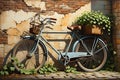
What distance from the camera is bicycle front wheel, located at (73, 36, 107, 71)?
7.29 metres

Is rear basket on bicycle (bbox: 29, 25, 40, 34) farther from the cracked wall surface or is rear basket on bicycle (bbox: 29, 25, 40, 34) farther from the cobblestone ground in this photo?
the cobblestone ground

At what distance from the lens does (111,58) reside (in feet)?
24.6

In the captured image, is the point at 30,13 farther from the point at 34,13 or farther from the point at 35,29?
the point at 35,29

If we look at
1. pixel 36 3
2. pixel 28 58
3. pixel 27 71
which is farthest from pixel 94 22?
pixel 27 71

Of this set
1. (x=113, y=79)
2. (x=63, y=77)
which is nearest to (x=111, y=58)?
(x=113, y=79)

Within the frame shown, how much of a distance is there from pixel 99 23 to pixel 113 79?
1467 mm

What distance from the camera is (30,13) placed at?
7277 mm

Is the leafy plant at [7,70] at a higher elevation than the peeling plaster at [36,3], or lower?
lower

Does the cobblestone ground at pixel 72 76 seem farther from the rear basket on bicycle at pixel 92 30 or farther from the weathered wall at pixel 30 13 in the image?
the rear basket on bicycle at pixel 92 30

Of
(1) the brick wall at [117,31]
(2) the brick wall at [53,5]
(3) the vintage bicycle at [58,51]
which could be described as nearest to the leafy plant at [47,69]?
(3) the vintage bicycle at [58,51]

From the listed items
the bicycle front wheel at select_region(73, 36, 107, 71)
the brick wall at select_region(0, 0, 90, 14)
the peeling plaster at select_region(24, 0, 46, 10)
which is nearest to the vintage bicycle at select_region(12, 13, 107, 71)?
the bicycle front wheel at select_region(73, 36, 107, 71)

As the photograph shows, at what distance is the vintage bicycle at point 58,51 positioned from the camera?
7.07 metres

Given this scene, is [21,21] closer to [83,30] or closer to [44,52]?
[44,52]

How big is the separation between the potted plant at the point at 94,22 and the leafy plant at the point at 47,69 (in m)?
1.25
